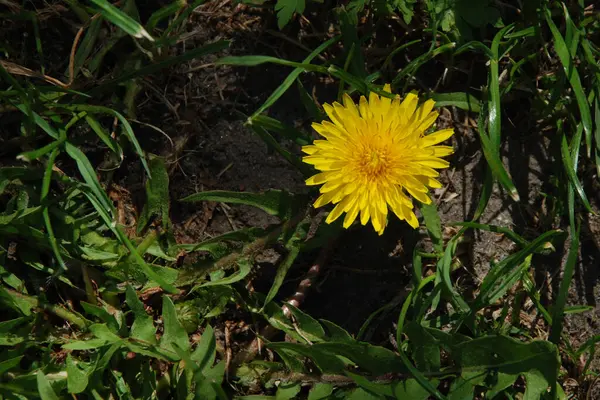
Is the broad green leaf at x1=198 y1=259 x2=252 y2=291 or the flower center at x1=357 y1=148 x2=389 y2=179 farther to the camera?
the broad green leaf at x1=198 y1=259 x2=252 y2=291

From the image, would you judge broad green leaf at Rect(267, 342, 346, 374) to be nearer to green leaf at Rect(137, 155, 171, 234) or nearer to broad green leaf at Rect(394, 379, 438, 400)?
broad green leaf at Rect(394, 379, 438, 400)

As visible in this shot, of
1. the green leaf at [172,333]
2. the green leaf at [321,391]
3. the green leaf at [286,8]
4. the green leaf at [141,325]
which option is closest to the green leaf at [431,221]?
the green leaf at [321,391]

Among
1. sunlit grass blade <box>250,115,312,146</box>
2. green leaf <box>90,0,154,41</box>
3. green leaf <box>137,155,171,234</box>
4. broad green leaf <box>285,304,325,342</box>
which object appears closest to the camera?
green leaf <box>90,0,154,41</box>

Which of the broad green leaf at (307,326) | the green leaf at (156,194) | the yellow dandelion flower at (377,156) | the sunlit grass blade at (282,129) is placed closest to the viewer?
the yellow dandelion flower at (377,156)

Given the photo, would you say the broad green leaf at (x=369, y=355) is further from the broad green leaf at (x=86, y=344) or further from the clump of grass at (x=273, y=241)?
the broad green leaf at (x=86, y=344)

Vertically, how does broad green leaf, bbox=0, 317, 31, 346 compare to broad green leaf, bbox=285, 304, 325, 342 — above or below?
below

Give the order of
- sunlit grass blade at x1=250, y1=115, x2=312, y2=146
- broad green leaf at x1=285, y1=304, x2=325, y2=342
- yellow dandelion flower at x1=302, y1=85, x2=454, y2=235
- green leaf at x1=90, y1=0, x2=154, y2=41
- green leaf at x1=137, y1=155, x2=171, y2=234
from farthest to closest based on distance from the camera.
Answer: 1. green leaf at x1=137, y1=155, x2=171, y2=234
2. broad green leaf at x1=285, y1=304, x2=325, y2=342
3. sunlit grass blade at x1=250, y1=115, x2=312, y2=146
4. yellow dandelion flower at x1=302, y1=85, x2=454, y2=235
5. green leaf at x1=90, y1=0, x2=154, y2=41

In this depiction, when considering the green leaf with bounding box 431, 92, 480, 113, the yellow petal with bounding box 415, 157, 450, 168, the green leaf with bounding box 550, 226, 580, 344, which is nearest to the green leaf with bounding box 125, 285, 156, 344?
the yellow petal with bounding box 415, 157, 450, 168

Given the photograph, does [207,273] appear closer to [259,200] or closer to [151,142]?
[259,200]
